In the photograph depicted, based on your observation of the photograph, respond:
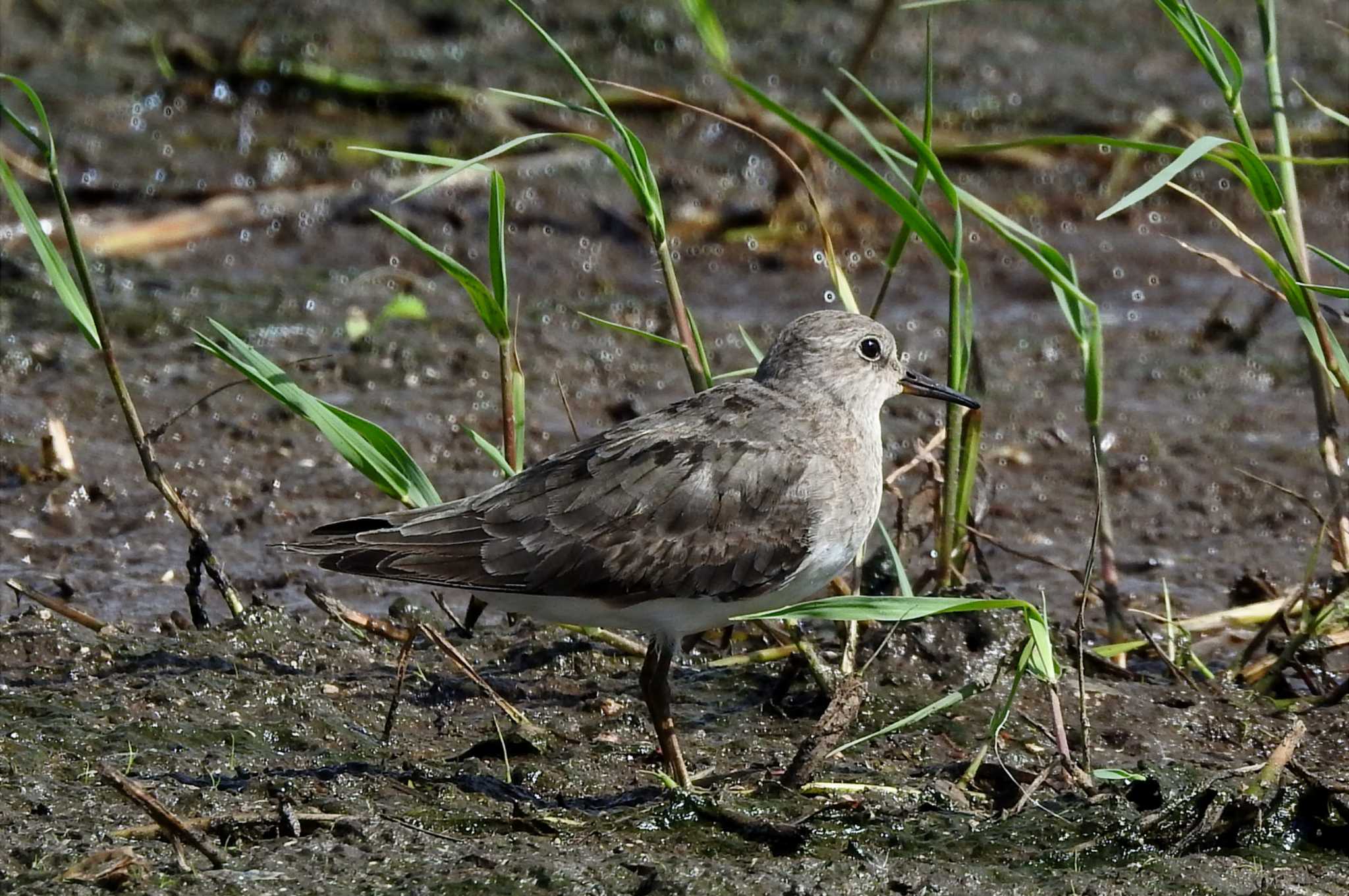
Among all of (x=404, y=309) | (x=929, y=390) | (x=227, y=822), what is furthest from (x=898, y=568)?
(x=404, y=309)

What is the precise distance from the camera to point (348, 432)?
18.1 ft

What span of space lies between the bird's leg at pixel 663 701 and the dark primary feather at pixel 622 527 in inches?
8.4

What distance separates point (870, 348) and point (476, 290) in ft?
4.56

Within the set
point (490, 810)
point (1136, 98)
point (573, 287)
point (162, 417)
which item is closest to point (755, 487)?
point (490, 810)

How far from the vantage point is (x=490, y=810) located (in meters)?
4.91

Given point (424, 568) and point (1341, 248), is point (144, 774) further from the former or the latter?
point (1341, 248)

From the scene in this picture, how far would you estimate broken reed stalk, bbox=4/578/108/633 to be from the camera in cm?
577

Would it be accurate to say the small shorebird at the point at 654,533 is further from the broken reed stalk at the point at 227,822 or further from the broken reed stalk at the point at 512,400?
the broken reed stalk at the point at 227,822

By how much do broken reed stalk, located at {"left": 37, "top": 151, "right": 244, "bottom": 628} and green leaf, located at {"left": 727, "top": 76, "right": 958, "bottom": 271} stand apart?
80.6 inches

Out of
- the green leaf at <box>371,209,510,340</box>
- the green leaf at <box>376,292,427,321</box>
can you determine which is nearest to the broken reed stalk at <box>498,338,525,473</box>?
the green leaf at <box>371,209,510,340</box>

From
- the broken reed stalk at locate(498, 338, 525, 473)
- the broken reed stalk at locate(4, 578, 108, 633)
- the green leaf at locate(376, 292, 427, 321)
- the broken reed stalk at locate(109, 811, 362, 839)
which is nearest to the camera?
the broken reed stalk at locate(109, 811, 362, 839)

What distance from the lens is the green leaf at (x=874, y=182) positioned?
5.30 m

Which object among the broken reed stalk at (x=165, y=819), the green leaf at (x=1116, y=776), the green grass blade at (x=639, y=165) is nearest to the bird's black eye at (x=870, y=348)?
the green grass blade at (x=639, y=165)

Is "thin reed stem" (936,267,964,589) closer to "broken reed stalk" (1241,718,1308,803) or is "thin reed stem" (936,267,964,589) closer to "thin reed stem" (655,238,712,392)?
"thin reed stem" (655,238,712,392)
